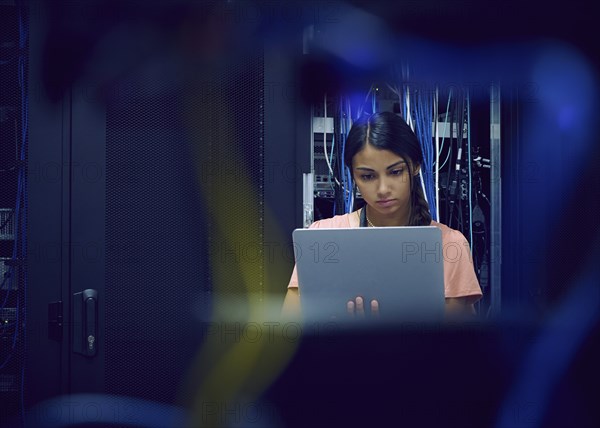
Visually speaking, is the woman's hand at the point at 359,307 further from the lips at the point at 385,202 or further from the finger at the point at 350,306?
the lips at the point at 385,202

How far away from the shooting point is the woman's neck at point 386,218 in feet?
6.04

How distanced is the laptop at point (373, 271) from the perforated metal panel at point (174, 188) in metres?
0.19

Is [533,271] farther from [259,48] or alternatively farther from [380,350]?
[259,48]

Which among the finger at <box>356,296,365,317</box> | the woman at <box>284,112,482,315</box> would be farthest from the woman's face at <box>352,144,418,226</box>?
the finger at <box>356,296,365,317</box>

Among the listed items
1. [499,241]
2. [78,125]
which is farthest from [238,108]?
[499,241]

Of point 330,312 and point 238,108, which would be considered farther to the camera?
point 238,108

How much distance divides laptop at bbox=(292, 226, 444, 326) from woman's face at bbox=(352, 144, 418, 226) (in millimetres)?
525

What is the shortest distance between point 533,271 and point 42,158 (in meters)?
1.23

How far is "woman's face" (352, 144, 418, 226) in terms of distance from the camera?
5.67 feet

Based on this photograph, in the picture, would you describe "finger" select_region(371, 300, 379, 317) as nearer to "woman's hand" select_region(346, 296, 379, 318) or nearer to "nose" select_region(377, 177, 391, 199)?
"woman's hand" select_region(346, 296, 379, 318)

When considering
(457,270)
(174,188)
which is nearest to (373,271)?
(174,188)

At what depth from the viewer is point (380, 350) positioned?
100 cm

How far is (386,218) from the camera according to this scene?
1.84 m

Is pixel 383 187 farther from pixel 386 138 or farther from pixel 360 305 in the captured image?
pixel 360 305
